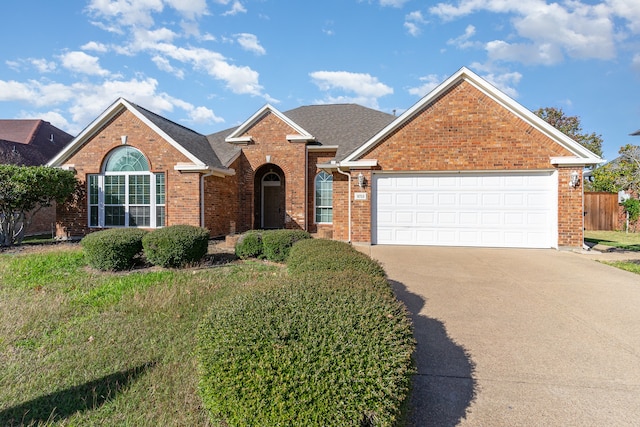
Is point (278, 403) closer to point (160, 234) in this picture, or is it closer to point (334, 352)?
point (334, 352)

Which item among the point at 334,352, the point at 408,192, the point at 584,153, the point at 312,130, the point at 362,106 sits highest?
the point at 362,106

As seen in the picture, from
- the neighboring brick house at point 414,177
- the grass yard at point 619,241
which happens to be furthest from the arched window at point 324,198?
the grass yard at point 619,241

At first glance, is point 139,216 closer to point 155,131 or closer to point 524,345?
point 155,131

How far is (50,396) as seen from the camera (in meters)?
3.27

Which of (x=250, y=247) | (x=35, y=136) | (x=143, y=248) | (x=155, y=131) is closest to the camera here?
(x=143, y=248)

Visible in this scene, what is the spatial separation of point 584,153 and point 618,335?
7882mm

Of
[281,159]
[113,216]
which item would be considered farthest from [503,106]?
[113,216]

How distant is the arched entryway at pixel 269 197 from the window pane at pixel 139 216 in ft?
16.3

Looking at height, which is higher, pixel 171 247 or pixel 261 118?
pixel 261 118

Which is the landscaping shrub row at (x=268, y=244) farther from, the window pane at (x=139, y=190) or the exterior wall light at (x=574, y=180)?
the exterior wall light at (x=574, y=180)

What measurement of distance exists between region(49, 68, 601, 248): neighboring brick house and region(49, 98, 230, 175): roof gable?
5 cm

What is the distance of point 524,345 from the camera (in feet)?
13.1

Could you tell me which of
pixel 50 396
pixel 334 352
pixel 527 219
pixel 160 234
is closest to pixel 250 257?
pixel 160 234

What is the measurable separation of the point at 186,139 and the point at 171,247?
7501mm
